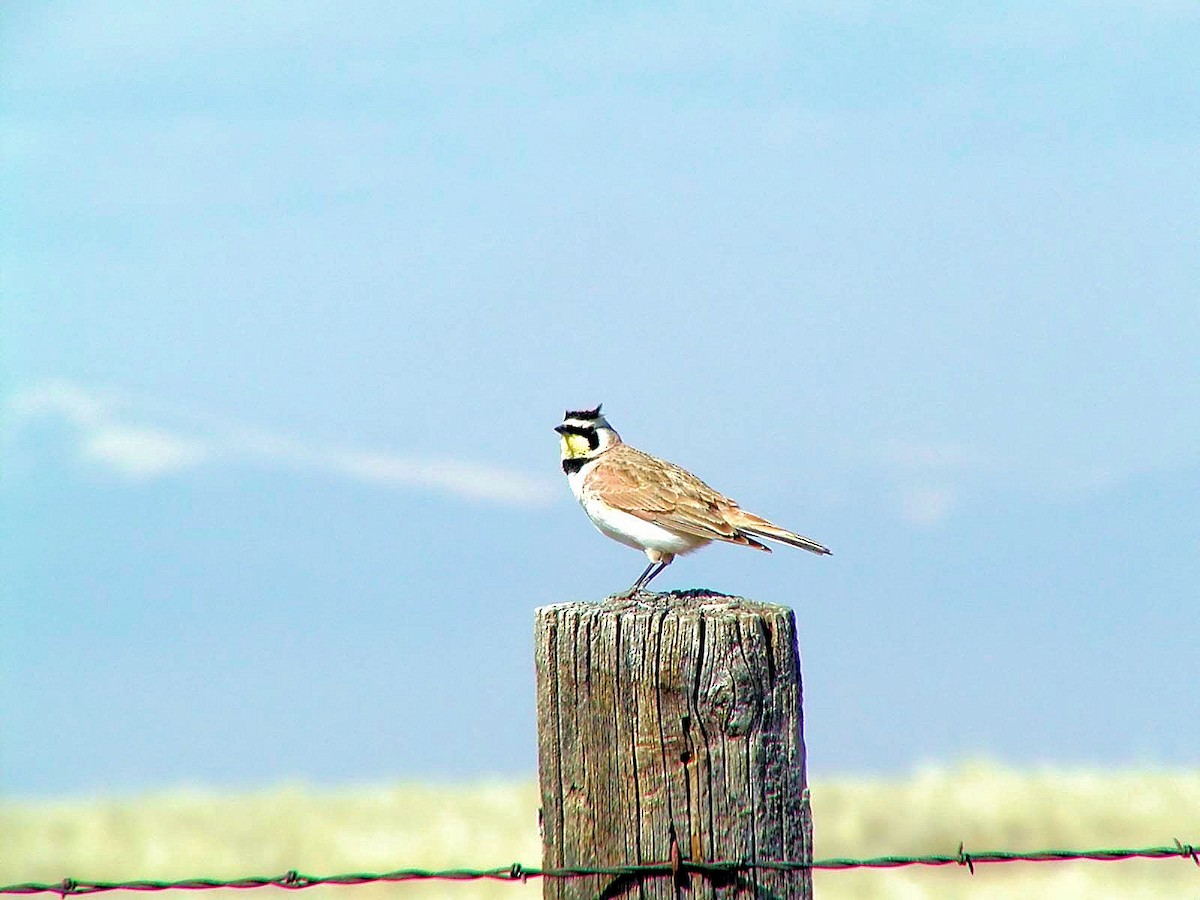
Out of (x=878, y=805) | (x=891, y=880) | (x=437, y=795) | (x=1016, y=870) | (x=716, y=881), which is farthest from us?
(x=437, y=795)

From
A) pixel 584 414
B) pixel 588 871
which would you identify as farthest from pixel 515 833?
pixel 588 871

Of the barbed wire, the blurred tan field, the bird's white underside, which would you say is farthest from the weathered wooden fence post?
the blurred tan field

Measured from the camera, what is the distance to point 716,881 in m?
4.21

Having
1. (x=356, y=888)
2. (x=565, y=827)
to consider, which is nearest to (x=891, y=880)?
(x=356, y=888)

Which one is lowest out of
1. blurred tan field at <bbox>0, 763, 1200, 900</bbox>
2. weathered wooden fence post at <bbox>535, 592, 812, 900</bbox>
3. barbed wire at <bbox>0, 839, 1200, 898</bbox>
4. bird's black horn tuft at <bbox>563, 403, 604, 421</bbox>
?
barbed wire at <bbox>0, 839, 1200, 898</bbox>

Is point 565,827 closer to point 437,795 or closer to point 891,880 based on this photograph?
point 891,880

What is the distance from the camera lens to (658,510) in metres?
9.52

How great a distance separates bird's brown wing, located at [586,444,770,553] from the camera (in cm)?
940

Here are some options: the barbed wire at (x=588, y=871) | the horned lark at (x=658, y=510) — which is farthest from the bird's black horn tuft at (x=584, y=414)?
the barbed wire at (x=588, y=871)

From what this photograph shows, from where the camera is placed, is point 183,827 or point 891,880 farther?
point 183,827

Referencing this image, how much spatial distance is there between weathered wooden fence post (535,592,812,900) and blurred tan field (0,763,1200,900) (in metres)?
7.99

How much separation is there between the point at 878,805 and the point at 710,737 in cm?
1230

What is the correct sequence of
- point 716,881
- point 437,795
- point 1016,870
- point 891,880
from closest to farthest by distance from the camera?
point 716,881 < point 891,880 < point 1016,870 < point 437,795

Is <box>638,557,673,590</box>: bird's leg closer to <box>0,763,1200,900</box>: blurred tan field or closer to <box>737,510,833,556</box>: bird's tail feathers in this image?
<box>737,510,833,556</box>: bird's tail feathers
